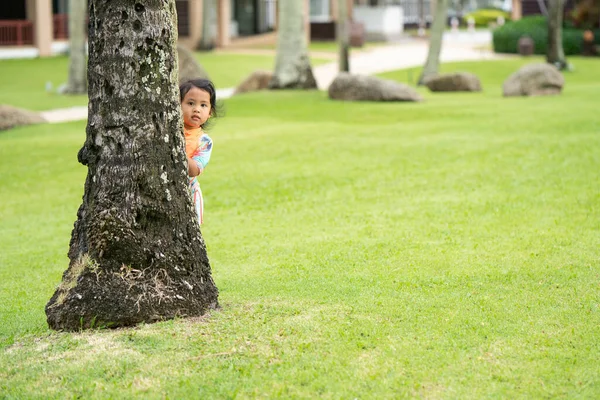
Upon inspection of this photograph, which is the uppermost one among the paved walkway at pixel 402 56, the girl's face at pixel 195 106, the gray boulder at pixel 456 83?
the paved walkway at pixel 402 56

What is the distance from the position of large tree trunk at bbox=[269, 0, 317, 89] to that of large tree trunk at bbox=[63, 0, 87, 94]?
219 inches

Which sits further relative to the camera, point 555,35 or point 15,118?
point 555,35

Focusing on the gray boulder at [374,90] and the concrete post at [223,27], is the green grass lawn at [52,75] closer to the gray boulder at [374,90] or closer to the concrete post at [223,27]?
the concrete post at [223,27]

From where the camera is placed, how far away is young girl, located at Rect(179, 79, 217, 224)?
623cm

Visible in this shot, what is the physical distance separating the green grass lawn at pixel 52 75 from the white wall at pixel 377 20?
550 inches

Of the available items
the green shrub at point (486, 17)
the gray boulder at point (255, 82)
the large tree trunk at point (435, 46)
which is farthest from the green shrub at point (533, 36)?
the green shrub at point (486, 17)

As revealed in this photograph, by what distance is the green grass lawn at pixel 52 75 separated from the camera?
2433 cm

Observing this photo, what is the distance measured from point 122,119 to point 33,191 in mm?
7253

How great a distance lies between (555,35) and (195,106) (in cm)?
2635

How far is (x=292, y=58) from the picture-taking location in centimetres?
2345

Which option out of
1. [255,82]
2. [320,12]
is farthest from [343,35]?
[320,12]

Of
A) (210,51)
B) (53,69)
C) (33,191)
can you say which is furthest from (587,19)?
(33,191)

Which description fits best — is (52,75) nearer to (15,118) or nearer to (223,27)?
(15,118)

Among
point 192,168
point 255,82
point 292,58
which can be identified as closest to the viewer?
point 192,168
